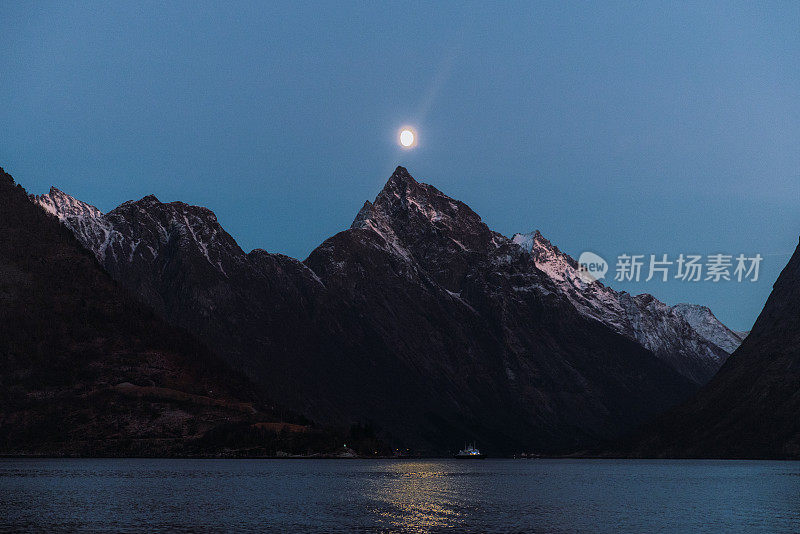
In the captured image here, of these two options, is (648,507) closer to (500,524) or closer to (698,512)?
(698,512)

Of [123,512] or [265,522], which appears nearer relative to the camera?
[265,522]

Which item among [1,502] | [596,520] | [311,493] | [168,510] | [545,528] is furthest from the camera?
[311,493]

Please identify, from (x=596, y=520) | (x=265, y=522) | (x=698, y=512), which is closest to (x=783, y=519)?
(x=698, y=512)

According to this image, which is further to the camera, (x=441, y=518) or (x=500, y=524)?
(x=441, y=518)

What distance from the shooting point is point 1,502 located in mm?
151625

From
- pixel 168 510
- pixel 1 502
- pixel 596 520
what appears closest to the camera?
pixel 596 520

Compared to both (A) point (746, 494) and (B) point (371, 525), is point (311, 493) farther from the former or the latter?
(A) point (746, 494)

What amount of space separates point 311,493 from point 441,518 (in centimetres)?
6455

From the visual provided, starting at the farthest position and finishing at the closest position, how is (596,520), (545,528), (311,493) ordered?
(311,493), (596,520), (545,528)

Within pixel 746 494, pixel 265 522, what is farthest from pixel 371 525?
pixel 746 494

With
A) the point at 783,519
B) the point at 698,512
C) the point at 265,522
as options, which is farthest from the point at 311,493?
the point at 783,519

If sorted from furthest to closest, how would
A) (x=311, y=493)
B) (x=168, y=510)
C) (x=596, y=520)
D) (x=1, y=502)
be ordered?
1. (x=311, y=493)
2. (x=1, y=502)
3. (x=168, y=510)
4. (x=596, y=520)

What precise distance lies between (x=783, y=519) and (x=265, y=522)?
241ft

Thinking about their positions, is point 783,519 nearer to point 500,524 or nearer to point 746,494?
point 500,524
